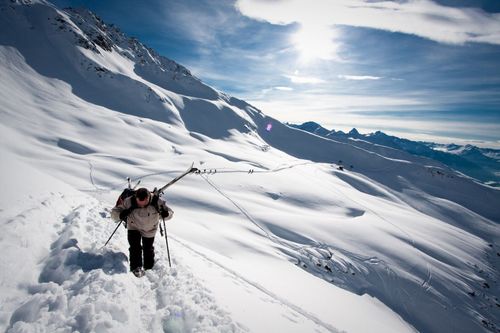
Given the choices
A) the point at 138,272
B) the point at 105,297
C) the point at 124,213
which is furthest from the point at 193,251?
the point at 105,297

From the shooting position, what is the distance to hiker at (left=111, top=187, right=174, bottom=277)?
23.0ft

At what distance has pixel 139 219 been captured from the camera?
7094mm

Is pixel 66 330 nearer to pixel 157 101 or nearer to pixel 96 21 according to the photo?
pixel 157 101

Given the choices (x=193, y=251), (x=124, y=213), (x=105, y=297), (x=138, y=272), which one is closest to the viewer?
(x=105, y=297)

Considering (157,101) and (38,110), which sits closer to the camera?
(38,110)

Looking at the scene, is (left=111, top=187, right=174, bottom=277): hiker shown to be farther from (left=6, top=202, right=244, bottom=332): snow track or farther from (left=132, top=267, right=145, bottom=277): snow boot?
(left=6, top=202, right=244, bottom=332): snow track

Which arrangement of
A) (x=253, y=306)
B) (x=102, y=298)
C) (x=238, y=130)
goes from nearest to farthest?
(x=102, y=298), (x=253, y=306), (x=238, y=130)

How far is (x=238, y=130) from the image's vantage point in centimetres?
16500

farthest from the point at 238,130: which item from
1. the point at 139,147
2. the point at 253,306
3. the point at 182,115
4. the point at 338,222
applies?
the point at 253,306

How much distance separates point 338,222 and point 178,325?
1359 inches

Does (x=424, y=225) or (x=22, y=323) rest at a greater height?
(x=22, y=323)

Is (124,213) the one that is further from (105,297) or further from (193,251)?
(193,251)

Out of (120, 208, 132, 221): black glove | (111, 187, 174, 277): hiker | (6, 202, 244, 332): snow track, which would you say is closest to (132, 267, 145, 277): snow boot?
(111, 187, 174, 277): hiker

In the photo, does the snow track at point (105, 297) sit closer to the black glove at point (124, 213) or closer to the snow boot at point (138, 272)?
the snow boot at point (138, 272)
